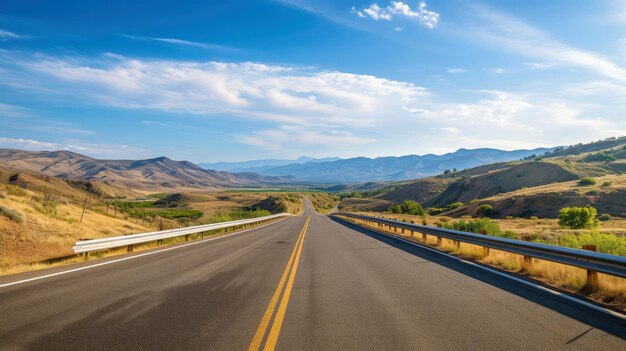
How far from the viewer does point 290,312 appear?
6.14 metres

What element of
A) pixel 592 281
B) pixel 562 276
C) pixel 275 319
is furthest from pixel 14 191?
pixel 592 281

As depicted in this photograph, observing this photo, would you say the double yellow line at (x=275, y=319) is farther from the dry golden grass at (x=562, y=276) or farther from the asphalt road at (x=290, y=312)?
the dry golden grass at (x=562, y=276)

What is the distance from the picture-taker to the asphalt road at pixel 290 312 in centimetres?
479

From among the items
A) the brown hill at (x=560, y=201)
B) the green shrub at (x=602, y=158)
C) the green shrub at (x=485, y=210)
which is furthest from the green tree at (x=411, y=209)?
the green shrub at (x=602, y=158)

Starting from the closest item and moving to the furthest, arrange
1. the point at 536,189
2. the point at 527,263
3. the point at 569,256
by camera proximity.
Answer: the point at 569,256, the point at 527,263, the point at 536,189

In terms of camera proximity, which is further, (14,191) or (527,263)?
(14,191)

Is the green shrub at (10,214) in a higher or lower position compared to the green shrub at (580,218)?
higher

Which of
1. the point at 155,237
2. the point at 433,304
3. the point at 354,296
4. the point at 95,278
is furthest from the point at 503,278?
the point at 155,237

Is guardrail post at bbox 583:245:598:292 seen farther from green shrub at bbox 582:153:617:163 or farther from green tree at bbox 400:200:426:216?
green shrub at bbox 582:153:617:163

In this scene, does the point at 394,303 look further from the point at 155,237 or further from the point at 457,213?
the point at 457,213

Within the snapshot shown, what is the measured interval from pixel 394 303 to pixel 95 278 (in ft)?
22.5

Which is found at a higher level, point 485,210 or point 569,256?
point 569,256

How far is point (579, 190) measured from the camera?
57.1 metres

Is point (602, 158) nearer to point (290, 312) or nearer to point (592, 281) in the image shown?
point (592, 281)
